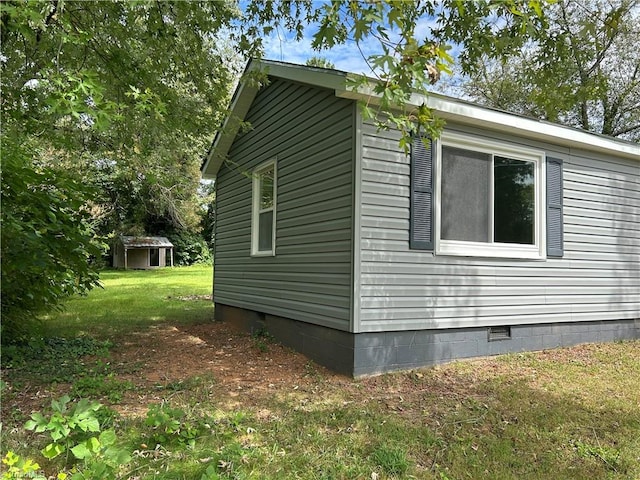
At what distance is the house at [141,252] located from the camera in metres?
26.9

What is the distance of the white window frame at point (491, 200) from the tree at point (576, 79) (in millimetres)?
838

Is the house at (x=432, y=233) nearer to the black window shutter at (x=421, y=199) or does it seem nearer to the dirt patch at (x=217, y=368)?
the black window shutter at (x=421, y=199)

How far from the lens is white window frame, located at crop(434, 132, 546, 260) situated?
5230 millimetres

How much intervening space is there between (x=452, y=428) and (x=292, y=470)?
1.37 meters

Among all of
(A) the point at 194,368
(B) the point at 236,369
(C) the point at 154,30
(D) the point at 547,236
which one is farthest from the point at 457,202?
(C) the point at 154,30

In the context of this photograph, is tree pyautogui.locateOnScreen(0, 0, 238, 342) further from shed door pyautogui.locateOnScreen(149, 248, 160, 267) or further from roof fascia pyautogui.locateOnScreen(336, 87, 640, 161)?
shed door pyautogui.locateOnScreen(149, 248, 160, 267)

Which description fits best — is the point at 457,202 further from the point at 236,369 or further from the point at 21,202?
the point at 21,202

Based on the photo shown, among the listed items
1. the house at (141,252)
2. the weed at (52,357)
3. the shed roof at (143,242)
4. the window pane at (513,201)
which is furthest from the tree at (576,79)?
the house at (141,252)

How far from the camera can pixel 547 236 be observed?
5945mm

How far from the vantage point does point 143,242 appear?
27.0 m

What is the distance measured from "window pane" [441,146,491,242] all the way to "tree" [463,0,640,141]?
1250mm

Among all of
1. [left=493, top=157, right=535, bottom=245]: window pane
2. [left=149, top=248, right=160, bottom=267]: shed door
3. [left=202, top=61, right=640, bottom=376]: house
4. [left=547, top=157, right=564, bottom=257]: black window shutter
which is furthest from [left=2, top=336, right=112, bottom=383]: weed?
[left=149, top=248, right=160, bottom=267]: shed door

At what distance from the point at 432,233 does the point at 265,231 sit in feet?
9.94

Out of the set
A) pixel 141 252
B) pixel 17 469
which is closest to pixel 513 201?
pixel 17 469
